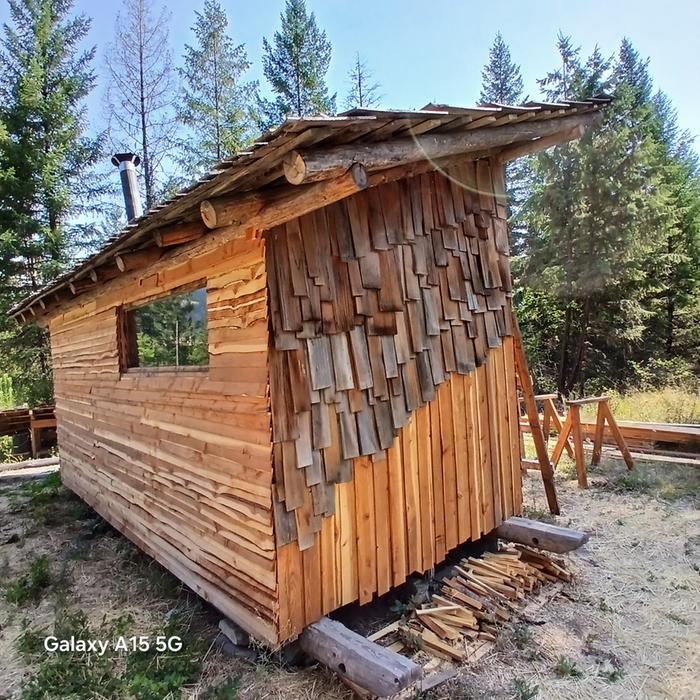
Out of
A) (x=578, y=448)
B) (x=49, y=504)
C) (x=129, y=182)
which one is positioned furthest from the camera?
(x=129, y=182)

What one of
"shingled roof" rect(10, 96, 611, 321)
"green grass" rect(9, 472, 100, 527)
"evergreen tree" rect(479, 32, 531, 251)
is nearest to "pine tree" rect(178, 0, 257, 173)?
"evergreen tree" rect(479, 32, 531, 251)

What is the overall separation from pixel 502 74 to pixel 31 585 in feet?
70.8

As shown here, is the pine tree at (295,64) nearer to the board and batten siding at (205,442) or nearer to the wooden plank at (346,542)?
the board and batten siding at (205,442)

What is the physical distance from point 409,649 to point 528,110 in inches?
134

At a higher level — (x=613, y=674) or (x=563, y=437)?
(x=563, y=437)

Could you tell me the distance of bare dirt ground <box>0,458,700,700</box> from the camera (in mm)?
2686

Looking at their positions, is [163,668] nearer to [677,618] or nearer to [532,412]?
[677,618]

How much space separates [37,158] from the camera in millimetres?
12250

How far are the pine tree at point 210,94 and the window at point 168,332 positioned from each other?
1156 centimetres

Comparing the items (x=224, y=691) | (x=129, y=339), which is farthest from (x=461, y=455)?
(x=129, y=339)

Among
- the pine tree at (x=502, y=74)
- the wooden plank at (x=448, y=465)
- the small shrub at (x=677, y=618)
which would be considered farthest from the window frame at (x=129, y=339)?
the pine tree at (x=502, y=74)

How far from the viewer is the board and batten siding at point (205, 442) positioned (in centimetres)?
280

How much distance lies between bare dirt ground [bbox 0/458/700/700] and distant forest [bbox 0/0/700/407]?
9.06 m

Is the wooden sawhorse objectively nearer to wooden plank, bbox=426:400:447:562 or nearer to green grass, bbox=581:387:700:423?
green grass, bbox=581:387:700:423
